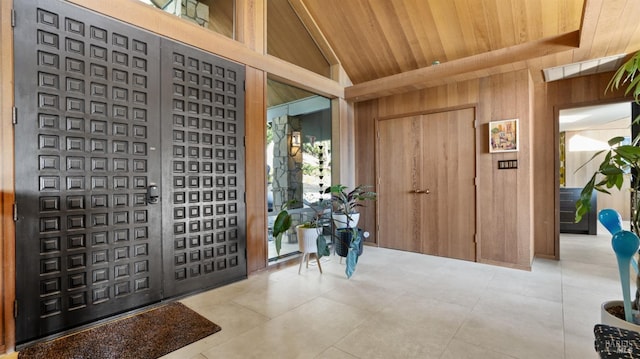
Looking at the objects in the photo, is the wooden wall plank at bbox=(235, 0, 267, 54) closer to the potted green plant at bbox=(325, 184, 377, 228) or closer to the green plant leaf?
the potted green plant at bbox=(325, 184, 377, 228)

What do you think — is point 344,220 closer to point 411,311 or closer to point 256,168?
point 256,168

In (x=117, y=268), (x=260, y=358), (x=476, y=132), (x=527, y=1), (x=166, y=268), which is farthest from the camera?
(x=476, y=132)

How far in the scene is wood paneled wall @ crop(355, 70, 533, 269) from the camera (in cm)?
382

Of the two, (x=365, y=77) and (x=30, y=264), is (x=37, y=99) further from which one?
(x=365, y=77)

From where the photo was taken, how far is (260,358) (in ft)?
6.52

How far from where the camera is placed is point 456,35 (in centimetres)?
397

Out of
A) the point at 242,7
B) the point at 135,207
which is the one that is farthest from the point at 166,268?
the point at 242,7

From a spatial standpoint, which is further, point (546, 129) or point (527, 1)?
point (546, 129)

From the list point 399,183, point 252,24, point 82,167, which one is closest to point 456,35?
point 399,183

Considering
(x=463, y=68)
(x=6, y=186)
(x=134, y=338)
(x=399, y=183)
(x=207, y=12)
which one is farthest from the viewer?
(x=399, y=183)

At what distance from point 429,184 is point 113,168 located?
13.2 feet

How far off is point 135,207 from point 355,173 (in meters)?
3.58

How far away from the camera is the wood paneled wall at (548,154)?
13.8 ft

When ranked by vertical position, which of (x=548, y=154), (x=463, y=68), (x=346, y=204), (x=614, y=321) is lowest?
(x=614, y=321)
